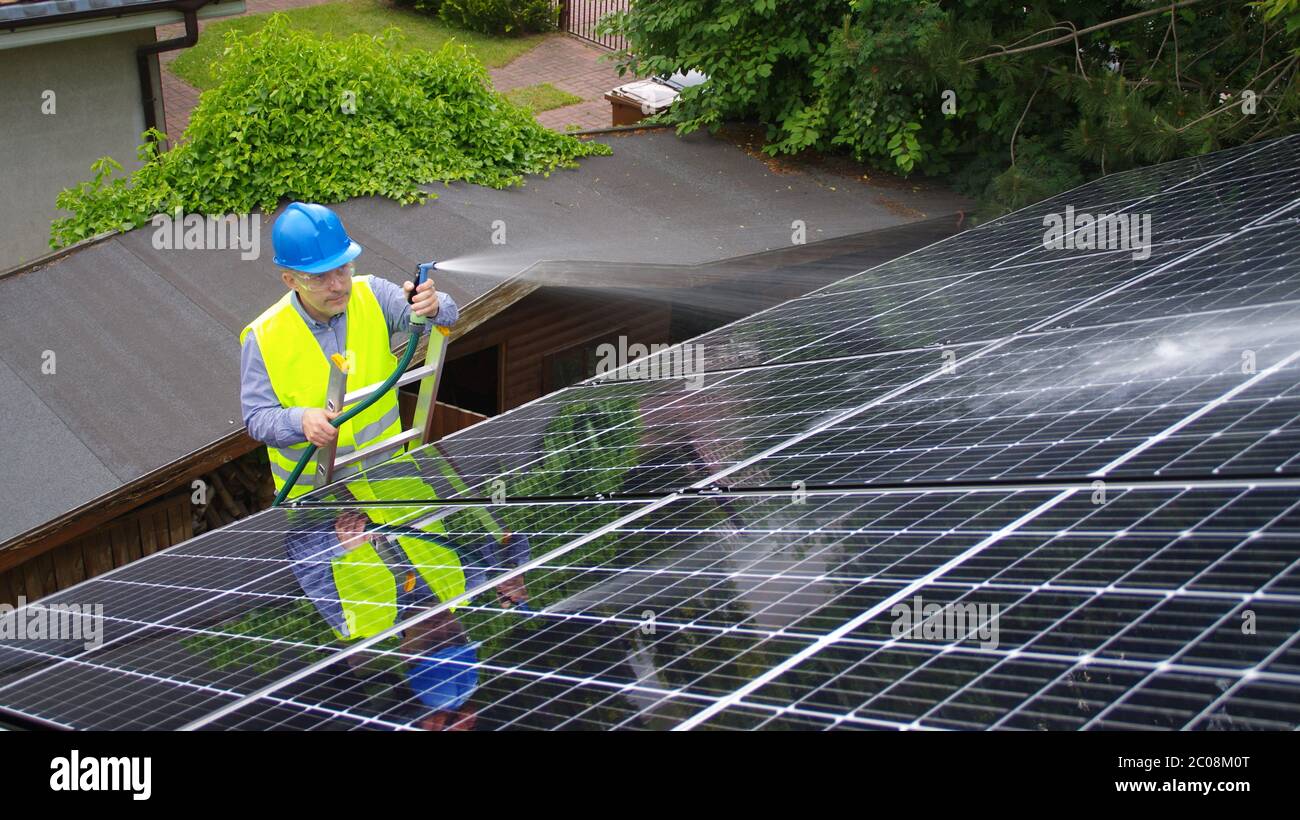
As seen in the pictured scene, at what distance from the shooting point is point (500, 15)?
2762 centimetres

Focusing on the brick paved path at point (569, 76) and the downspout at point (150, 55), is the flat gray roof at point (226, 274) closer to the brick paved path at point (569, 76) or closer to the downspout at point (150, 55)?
the downspout at point (150, 55)

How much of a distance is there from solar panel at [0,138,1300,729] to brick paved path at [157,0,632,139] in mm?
16665

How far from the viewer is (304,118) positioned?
36.0 ft

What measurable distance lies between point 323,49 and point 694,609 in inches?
367

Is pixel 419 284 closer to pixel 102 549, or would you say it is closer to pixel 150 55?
pixel 102 549

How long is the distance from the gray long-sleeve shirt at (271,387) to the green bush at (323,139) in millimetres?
4001

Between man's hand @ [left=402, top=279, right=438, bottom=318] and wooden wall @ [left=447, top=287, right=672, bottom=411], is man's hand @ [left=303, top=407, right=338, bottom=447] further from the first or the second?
wooden wall @ [left=447, top=287, right=672, bottom=411]

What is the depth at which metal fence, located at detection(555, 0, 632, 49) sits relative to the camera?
27875 mm

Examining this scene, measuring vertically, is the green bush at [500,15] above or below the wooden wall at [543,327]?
above

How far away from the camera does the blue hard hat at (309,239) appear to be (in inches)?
259

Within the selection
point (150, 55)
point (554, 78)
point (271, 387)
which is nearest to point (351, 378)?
point (271, 387)

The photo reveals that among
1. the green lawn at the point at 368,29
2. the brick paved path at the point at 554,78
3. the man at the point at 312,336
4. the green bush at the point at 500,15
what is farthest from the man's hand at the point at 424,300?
the green bush at the point at 500,15
